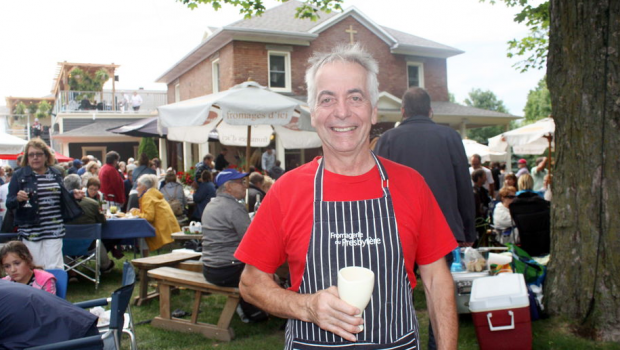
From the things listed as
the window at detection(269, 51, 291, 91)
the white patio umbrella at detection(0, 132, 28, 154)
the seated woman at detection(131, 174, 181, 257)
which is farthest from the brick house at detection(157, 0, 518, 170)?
the seated woman at detection(131, 174, 181, 257)

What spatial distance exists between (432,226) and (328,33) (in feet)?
64.2

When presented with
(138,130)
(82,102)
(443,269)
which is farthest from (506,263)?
(82,102)

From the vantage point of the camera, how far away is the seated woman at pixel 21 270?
437cm

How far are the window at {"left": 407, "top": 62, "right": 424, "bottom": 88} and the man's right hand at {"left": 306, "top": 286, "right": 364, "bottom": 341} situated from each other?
2245cm

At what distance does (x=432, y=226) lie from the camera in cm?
187

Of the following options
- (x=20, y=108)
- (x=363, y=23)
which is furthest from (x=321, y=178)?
(x=20, y=108)

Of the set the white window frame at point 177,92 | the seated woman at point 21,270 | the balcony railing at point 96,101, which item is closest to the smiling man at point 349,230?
the seated woman at point 21,270

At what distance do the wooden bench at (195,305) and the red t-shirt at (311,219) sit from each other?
146 inches

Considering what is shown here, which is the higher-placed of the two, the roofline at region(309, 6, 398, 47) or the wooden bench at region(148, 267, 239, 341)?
the roofline at region(309, 6, 398, 47)

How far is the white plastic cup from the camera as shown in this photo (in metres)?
1.38

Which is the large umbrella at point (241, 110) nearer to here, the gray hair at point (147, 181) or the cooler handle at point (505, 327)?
the gray hair at point (147, 181)

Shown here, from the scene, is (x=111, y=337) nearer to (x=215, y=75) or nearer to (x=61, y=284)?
(x=61, y=284)

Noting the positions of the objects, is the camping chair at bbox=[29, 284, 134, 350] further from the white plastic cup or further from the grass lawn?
the white plastic cup

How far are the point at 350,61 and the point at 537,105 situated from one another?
49.6m
